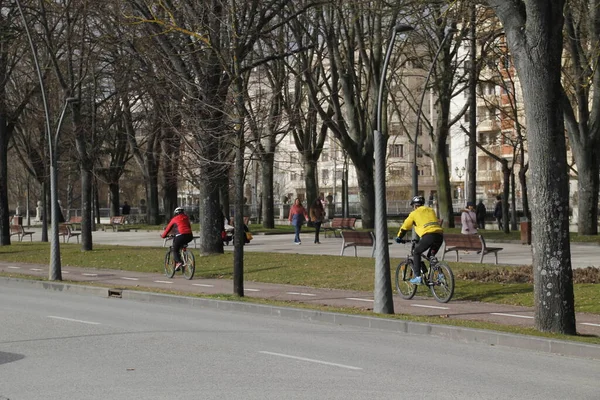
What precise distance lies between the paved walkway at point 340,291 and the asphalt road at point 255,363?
7.46ft

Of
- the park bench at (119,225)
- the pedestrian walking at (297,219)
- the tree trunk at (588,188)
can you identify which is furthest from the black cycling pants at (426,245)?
the park bench at (119,225)

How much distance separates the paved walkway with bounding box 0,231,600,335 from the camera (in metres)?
16.1

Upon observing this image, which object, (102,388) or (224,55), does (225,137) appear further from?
(102,388)

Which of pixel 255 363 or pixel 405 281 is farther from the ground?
pixel 405 281

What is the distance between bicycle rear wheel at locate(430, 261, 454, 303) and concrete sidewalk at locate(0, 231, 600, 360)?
17 cm

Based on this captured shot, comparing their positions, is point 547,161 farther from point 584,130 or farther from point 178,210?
point 584,130

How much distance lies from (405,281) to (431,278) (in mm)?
887

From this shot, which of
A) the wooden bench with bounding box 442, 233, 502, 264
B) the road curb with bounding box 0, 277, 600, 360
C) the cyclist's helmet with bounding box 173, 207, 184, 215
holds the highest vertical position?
the cyclist's helmet with bounding box 173, 207, 184, 215

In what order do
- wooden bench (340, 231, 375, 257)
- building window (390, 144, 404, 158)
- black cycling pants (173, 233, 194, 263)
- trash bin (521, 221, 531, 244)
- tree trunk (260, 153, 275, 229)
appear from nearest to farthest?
black cycling pants (173, 233, 194, 263) → wooden bench (340, 231, 375, 257) → trash bin (521, 221, 531, 244) → tree trunk (260, 153, 275, 229) → building window (390, 144, 404, 158)

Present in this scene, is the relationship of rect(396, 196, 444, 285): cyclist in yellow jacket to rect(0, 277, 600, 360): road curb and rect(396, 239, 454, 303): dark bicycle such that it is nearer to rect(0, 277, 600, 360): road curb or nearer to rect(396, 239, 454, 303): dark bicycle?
rect(396, 239, 454, 303): dark bicycle

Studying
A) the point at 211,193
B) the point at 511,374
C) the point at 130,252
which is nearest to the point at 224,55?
the point at 211,193

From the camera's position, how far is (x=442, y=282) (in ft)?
59.0

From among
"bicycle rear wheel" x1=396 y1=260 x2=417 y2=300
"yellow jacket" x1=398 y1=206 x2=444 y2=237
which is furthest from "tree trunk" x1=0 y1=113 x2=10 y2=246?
"yellow jacket" x1=398 y1=206 x2=444 y2=237

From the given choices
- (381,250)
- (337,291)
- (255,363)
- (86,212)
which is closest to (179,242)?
(337,291)
